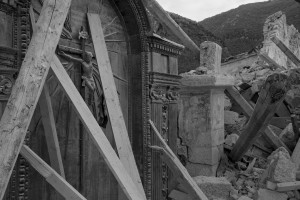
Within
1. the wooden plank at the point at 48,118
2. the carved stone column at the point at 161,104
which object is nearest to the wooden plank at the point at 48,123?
the wooden plank at the point at 48,118

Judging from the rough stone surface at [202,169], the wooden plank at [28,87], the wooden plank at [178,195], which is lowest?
the wooden plank at [178,195]

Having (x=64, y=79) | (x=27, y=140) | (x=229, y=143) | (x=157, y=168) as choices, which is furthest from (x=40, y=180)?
(x=229, y=143)

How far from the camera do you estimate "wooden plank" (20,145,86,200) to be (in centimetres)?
235

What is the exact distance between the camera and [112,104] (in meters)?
3.41

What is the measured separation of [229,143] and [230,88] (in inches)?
42.5

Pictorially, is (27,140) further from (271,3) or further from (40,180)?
(271,3)

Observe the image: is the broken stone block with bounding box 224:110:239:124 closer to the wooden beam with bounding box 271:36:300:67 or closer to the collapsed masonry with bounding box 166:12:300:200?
the collapsed masonry with bounding box 166:12:300:200

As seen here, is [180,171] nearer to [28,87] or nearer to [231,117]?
[28,87]

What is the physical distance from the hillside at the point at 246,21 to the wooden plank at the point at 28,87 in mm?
21957

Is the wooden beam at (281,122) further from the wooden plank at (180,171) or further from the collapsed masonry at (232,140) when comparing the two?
the wooden plank at (180,171)

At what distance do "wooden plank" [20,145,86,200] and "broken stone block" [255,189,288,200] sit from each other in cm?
311

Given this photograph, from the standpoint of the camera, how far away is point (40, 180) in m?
3.03

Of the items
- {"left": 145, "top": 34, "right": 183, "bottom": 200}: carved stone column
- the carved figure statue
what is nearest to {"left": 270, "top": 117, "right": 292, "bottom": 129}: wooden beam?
{"left": 145, "top": 34, "right": 183, "bottom": 200}: carved stone column

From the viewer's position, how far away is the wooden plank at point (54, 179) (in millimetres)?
2350
